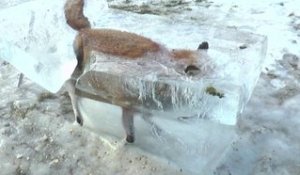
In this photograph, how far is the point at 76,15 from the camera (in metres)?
2.52

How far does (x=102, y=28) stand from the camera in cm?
246

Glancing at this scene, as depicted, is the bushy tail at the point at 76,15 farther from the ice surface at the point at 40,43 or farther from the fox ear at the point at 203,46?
the fox ear at the point at 203,46

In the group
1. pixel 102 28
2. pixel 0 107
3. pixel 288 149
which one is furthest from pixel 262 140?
pixel 0 107

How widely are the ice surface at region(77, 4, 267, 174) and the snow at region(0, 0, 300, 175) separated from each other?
119mm

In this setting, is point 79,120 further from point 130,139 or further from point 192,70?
point 192,70

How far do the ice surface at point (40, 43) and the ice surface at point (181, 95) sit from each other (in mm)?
153

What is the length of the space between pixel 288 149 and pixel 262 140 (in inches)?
5.6

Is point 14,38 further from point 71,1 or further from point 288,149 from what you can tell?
point 288,149

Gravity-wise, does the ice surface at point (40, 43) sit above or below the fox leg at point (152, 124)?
above

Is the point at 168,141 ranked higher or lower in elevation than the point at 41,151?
higher

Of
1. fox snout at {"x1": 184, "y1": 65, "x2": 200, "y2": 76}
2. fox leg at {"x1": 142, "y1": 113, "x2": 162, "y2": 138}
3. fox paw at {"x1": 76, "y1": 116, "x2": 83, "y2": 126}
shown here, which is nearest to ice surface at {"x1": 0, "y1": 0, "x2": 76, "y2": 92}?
fox paw at {"x1": 76, "y1": 116, "x2": 83, "y2": 126}

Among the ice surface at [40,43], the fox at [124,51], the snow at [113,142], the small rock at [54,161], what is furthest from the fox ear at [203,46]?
the small rock at [54,161]

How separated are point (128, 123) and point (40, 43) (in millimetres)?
622

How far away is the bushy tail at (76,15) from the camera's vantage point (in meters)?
2.45
